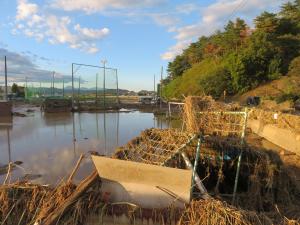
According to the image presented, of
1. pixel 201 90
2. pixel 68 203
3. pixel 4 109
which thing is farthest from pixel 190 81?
pixel 68 203

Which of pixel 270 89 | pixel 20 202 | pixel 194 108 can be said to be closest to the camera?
pixel 20 202

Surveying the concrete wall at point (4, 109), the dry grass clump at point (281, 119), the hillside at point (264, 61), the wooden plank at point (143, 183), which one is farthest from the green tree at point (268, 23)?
the wooden plank at point (143, 183)

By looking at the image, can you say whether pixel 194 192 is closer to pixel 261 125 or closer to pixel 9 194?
pixel 9 194

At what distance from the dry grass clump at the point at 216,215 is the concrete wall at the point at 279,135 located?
835 cm

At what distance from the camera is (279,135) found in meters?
14.4

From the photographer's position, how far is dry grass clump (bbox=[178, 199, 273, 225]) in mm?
4445

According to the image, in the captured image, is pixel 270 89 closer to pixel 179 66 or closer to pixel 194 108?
pixel 194 108

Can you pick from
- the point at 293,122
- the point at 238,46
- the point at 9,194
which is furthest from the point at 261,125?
the point at 238,46

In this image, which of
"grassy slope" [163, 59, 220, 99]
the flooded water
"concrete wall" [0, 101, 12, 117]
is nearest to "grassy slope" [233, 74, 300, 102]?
"grassy slope" [163, 59, 220, 99]

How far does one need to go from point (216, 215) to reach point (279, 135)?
429 inches

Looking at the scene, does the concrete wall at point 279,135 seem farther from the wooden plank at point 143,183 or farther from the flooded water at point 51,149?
the wooden plank at point 143,183

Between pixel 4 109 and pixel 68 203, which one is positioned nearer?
pixel 68 203

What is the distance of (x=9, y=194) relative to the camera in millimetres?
5332

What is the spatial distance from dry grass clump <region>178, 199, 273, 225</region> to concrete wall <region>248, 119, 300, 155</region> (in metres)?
8.35
